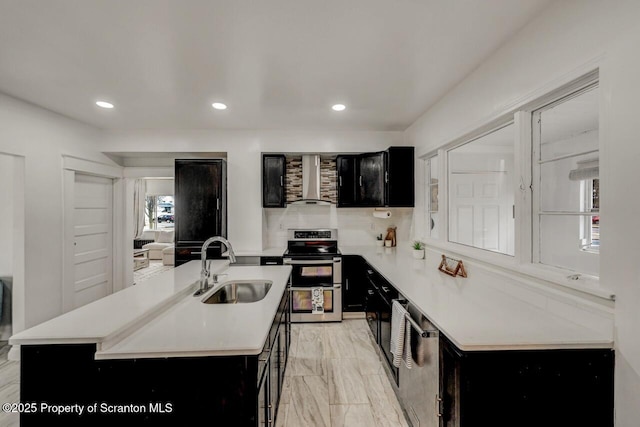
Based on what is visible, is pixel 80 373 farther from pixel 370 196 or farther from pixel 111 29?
pixel 370 196

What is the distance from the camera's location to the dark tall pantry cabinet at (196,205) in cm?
377

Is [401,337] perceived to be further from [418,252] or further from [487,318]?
[418,252]

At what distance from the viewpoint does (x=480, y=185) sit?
4363 millimetres

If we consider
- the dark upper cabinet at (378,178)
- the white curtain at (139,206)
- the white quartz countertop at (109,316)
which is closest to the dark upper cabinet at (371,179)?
the dark upper cabinet at (378,178)

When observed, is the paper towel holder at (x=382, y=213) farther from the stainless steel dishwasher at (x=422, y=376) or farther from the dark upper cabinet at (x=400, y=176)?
the stainless steel dishwasher at (x=422, y=376)

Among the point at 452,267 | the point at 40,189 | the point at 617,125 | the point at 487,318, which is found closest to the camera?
the point at 617,125

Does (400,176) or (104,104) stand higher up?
(104,104)

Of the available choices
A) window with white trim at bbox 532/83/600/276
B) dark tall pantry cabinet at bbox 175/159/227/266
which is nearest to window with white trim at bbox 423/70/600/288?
window with white trim at bbox 532/83/600/276

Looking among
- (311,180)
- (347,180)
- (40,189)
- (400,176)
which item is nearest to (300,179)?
(311,180)

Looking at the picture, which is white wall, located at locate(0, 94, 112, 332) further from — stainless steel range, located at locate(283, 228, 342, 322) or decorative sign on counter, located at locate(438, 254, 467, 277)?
decorative sign on counter, located at locate(438, 254, 467, 277)

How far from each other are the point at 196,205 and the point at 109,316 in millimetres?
2543

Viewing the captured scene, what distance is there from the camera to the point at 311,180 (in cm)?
415

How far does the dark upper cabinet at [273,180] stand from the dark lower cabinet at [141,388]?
2.85 m

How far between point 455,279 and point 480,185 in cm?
248
